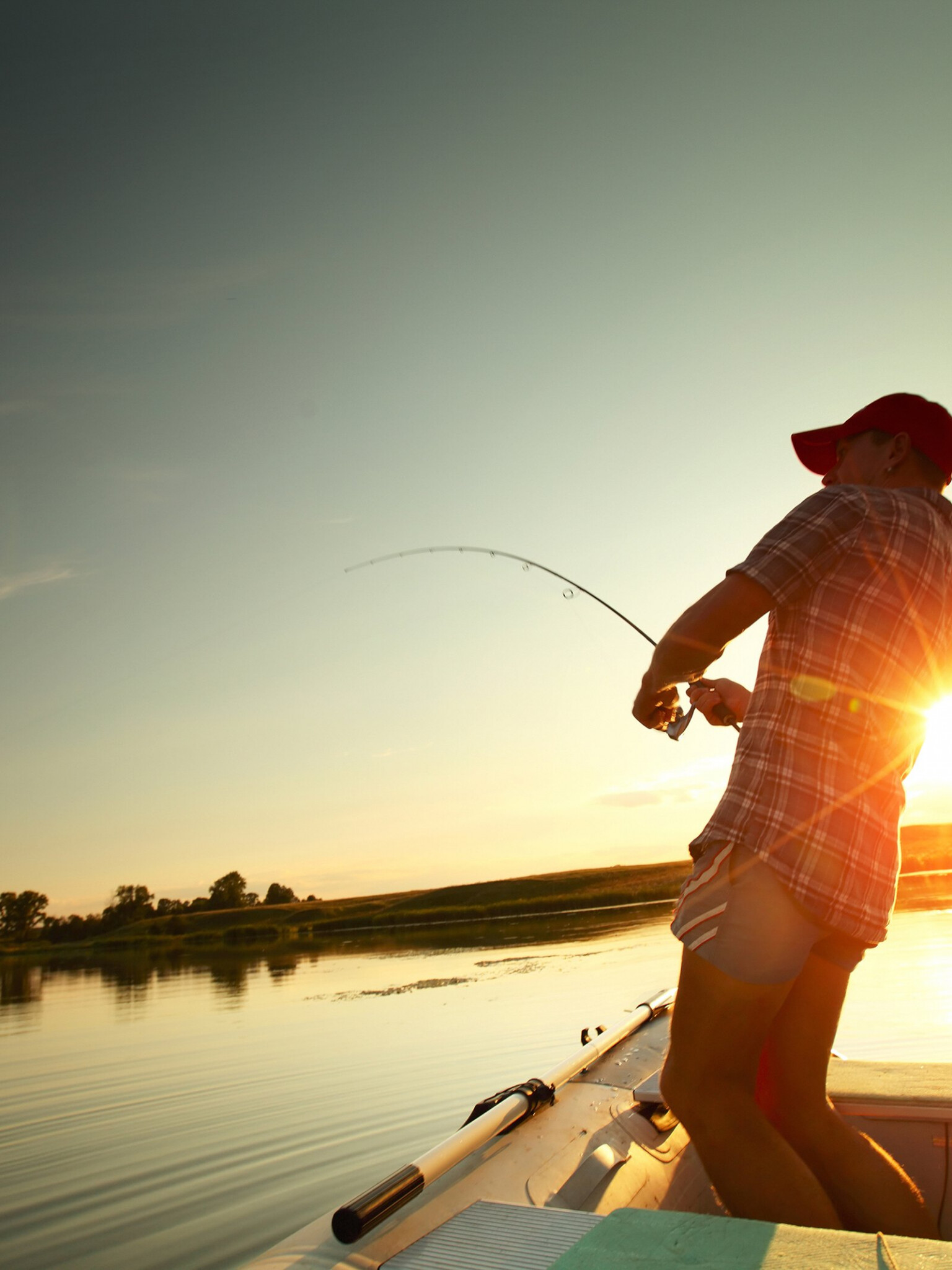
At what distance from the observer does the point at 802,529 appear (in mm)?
1776

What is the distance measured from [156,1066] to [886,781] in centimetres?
1085

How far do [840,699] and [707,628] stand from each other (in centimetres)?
30

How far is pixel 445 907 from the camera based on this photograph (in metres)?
57.4

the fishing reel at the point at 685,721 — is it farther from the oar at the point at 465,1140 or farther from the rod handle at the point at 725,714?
the oar at the point at 465,1140

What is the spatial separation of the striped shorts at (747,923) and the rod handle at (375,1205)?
100 centimetres

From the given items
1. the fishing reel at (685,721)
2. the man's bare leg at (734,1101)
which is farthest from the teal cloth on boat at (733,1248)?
the fishing reel at (685,721)

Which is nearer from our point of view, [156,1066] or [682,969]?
[682,969]

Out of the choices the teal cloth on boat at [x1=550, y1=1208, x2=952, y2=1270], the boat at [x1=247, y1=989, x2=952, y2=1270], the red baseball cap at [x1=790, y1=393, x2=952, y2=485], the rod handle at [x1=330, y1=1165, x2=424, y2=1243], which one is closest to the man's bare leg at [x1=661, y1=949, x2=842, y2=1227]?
the boat at [x1=247, y1=989, x2=952, y2=1270]

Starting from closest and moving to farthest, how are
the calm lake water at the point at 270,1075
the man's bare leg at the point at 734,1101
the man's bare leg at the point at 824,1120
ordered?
the man's bare leg at the point at 734,1101
the man's bare leg at the point at 824,1120
the calm lake water at the point at 270,1075

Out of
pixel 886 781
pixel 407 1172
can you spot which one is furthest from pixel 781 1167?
pixel 407 1172

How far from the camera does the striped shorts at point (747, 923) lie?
1.68 meters

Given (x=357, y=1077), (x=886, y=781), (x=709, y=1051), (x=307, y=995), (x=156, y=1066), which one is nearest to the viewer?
(x=709, y=1051)

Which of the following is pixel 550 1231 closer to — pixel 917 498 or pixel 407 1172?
pixel 407 1172

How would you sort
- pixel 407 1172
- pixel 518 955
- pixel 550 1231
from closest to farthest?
pixel 550 1231
pixel 407 1172
pixel 518 955
